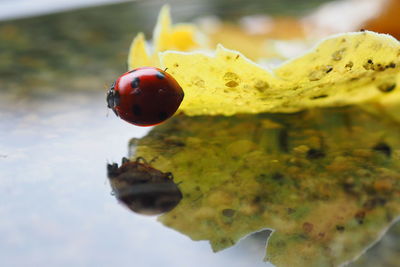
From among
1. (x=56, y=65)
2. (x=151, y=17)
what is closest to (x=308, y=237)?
(x=56, y=65)

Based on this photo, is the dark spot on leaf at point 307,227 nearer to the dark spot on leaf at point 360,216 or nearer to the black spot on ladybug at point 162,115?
the dark spot on leaf at point 360,216

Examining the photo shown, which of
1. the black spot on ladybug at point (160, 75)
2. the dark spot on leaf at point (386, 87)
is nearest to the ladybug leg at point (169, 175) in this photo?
the black spot on ladybug at point (160, 75)

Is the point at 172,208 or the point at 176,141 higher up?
the point at 176,141

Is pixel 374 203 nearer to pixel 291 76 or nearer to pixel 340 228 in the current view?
pixel 340 228

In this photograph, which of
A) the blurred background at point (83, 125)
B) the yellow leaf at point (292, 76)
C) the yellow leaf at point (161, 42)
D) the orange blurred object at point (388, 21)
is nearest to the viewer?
the blurred background at point (83, 125)

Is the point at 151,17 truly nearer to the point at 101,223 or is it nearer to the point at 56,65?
the point at 56,65

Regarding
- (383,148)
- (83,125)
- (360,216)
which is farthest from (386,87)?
(83,125)
